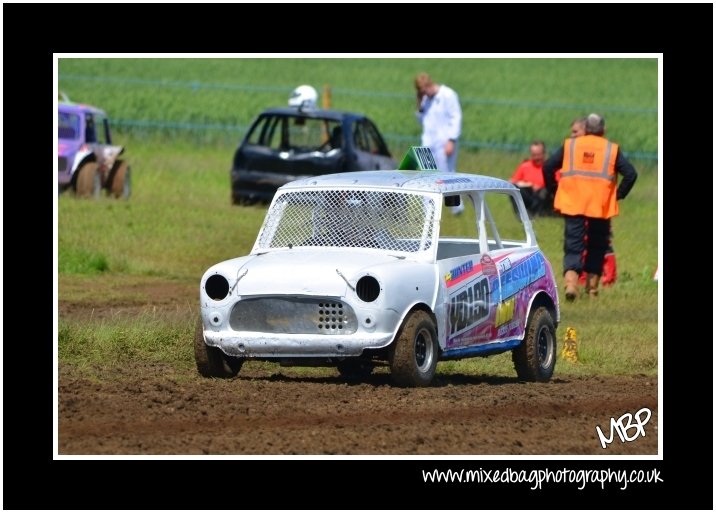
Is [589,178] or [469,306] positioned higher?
[589,178]

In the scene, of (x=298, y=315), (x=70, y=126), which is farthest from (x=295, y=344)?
(x=70, y=126)

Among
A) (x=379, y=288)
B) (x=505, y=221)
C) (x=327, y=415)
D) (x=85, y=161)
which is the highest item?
(x=85, y=161)

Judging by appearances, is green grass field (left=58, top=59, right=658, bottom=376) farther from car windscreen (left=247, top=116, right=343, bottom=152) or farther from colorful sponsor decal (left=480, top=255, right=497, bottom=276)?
colorful sponsor decal (left=480, top=255, right=497, bottom=276)

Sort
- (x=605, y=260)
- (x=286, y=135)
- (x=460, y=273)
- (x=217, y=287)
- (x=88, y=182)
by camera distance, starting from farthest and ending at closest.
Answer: (x=88, y=182) < (x=286, y=135) < (x=605, y=260) < (x=460, y=273) < (x=217, y=287)

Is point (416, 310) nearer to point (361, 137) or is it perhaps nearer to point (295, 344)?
point (295, 344)

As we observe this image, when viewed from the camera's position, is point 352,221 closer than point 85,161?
Yes

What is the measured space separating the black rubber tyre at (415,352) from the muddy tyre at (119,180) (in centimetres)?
1558

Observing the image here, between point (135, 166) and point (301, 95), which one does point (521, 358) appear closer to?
point (301, 95)

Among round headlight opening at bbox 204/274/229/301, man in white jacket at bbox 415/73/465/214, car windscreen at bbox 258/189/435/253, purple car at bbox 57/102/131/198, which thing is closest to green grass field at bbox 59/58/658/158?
purple car at bbox 57/102/131/198

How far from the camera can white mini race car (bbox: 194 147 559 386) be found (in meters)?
10.5

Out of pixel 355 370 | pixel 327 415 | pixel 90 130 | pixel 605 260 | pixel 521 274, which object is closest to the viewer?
pixel 327 415

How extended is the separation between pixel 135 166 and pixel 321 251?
1837 cm

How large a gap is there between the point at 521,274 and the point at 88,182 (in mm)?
14455

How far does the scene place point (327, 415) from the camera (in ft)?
31.7
